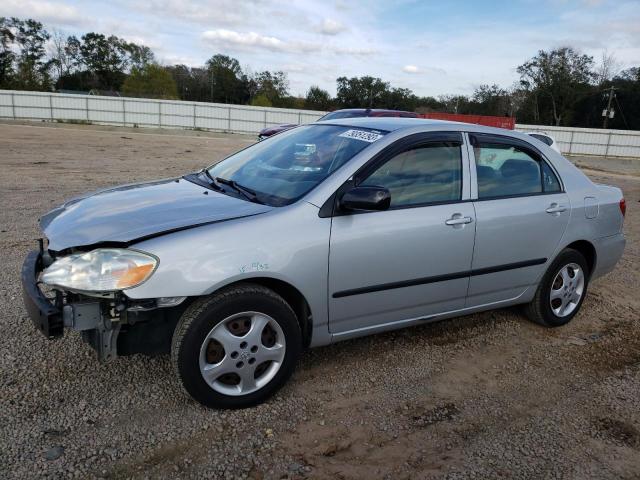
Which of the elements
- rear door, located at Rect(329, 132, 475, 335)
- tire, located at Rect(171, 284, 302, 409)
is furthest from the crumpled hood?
rear door, located at Rect(329, 132, 475, 335)

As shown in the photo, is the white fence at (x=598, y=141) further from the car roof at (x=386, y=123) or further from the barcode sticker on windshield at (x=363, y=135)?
the barcode sticker on windshield at (x=363, y=135)

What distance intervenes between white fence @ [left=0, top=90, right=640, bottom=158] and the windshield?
3115 cm

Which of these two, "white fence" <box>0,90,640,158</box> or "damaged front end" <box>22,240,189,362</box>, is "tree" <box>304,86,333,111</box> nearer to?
"white fence" <box>0,90,640,158</box>

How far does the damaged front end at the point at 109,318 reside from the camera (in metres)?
2.68

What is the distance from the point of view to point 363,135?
3648 mm

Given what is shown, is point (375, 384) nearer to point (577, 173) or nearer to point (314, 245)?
point (314, 245)

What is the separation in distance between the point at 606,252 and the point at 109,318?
4.10 metres

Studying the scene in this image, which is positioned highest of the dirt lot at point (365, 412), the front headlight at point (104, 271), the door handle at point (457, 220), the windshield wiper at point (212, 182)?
the windshield wiper at point (212, 182)

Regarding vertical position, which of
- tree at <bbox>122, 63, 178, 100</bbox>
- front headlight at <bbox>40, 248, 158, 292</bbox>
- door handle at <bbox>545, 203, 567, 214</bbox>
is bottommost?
front headlight at <bbox>40, 248, 158, 292</bbox>

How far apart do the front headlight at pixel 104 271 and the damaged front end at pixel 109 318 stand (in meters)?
0.04

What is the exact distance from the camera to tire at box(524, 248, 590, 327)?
437 cm

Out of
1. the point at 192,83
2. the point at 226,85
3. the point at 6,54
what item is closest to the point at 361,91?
the point at 226,85

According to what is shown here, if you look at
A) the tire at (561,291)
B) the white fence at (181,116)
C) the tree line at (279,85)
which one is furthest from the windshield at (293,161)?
the tree line at (279,85)

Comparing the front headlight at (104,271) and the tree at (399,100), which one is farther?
the tree at (399,100)
